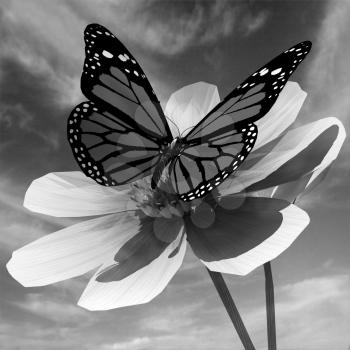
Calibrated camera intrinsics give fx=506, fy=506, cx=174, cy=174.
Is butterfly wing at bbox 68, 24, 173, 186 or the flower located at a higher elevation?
butterfly wing at bbox 68, 24, 173, 186

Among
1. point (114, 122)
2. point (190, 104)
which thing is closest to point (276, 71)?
point (114, 122)

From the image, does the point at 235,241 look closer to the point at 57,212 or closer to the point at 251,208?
the point at 251,208

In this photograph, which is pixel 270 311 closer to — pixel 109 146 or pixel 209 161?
pixel 209 161

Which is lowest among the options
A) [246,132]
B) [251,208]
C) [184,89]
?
[251,208]

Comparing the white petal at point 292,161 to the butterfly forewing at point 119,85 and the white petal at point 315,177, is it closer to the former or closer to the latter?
the white petal at point 315,177

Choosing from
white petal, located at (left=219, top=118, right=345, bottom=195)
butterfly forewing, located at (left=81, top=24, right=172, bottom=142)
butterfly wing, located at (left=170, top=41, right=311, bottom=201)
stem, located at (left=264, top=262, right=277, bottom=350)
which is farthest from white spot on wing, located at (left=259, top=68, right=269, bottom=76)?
stem, located at (left=264, top=262, right=277, bottom=350)

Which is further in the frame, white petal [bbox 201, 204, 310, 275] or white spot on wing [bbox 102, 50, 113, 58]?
white spot on wing [bbox 102, 50, 113, 58]

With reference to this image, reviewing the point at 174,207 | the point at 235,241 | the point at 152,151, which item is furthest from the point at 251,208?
the point at 152,151

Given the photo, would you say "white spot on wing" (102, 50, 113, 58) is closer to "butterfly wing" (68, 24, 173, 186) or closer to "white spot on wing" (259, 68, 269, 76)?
"butterfly wing" (68, 24, 173, 186)
